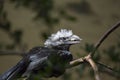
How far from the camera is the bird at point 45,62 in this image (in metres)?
1.13

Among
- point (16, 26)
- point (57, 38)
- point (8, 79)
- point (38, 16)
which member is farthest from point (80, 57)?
point (16, 26)

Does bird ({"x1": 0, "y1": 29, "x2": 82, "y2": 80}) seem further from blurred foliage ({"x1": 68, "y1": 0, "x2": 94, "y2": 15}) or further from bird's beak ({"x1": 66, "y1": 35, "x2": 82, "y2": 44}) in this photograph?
blurred foliage ({"x1": 68, "y1": 0, "x2": 94, "y2": 15})

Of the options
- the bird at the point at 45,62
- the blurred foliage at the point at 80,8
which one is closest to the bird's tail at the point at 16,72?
the bird at the point at 45,62

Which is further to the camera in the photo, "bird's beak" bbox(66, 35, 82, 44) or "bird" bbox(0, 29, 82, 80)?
"bird's beak" bbox(66, 35, 82, 44)

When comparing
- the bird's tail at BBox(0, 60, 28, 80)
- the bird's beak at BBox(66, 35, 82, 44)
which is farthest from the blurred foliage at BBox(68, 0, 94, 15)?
the bird's tail at BBox(0, 60, 28, 80)

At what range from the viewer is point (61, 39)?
1.26 metres

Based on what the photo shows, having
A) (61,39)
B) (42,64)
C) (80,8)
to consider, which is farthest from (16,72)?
(80,8)

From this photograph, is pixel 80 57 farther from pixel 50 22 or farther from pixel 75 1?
pixel 75 1

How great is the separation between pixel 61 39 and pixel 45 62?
12cm

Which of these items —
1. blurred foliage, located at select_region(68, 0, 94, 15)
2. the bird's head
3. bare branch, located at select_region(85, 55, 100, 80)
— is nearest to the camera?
bare branch, located at select_region(85, 55, 100, 80)

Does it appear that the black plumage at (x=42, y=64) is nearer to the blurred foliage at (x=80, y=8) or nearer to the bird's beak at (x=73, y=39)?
the bird's beak at (x=73, y=39)

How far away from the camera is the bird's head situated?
1222 mm

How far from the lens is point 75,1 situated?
4.06 m

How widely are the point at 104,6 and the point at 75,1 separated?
0.24 metres
